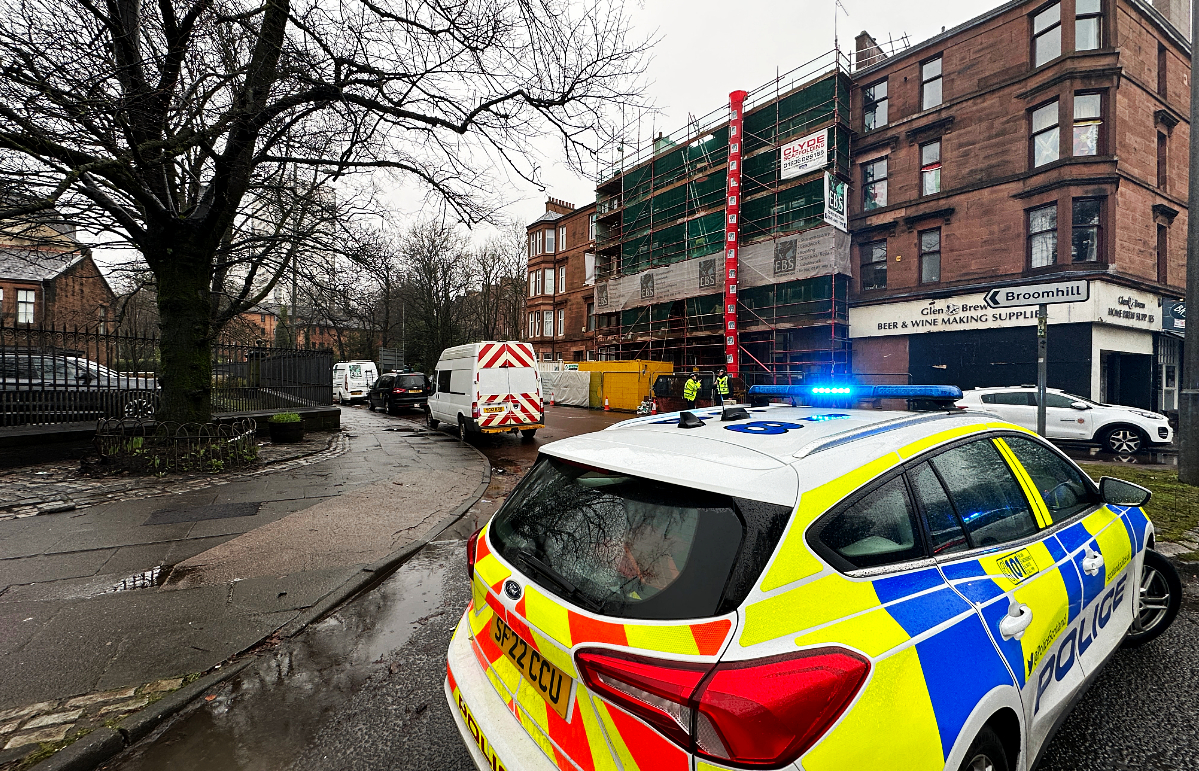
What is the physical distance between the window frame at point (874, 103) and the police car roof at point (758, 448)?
2367 cm

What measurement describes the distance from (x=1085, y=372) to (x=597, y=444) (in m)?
19.9

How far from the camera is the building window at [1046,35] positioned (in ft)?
55.1

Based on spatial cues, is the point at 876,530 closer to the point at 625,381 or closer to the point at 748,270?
the point at 625,381

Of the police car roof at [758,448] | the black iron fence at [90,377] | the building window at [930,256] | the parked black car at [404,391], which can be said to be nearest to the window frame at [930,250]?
the building window at [930,256]

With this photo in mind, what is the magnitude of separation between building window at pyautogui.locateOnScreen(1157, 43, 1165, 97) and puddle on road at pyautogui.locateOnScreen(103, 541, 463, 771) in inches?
1070

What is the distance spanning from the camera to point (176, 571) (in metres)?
4.54

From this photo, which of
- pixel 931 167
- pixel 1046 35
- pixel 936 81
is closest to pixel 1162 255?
pixel 931 167

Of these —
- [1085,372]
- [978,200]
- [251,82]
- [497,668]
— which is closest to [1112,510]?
[497,668]

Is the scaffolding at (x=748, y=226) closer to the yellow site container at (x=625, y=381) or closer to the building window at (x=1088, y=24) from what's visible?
the yellow site container at (x=625, y=381)

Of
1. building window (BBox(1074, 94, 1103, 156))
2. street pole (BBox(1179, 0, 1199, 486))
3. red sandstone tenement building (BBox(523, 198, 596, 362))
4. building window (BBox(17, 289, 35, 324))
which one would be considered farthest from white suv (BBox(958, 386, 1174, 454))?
building window (BBox(17, 289, 35, 324))

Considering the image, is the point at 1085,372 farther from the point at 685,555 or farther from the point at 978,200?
the point at 685,555

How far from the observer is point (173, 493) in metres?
7.15

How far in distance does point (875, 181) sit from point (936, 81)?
12.3 ft

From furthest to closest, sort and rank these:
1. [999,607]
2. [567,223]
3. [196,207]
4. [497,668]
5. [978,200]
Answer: [567,223] < [978,200] < [196,207] < [497,668] < [999,607]
